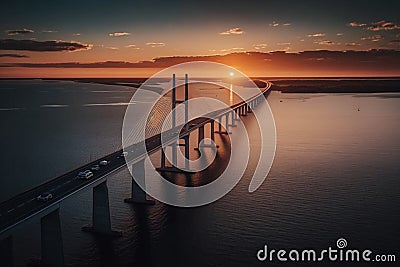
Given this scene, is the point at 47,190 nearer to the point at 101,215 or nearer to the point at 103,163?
the point at 101,215

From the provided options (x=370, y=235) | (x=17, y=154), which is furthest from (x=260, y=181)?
(x=17, y=154)

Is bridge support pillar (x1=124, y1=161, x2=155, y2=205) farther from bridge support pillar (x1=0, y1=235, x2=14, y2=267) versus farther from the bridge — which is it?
bridge support pillar (x1=0, y1=235, x2=14, y2=267)

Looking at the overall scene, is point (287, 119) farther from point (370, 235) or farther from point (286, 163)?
point (370, 235)

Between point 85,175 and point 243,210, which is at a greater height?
point 85,175
